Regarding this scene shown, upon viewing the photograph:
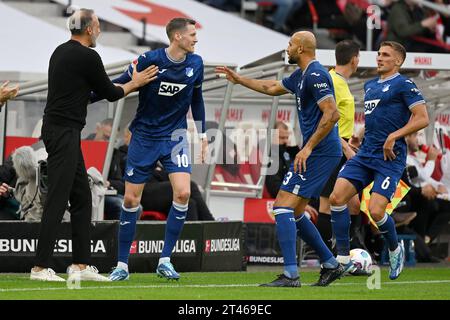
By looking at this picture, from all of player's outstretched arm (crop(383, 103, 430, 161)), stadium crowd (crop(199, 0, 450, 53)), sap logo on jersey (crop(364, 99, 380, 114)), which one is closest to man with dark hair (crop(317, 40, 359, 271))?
sap logo on jersey (crop(364, 99, 380, 114))

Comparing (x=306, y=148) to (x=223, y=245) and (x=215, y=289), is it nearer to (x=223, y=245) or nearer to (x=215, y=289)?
(x=215, y=289)

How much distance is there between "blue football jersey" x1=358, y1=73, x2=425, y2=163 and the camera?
12219mm

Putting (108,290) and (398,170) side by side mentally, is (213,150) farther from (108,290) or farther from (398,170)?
(108,290)

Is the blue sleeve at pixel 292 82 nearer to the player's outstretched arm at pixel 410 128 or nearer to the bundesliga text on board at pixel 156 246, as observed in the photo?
the player's outstretched arm at pixel 410 128

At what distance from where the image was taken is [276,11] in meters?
24.3

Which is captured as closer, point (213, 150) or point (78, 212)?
point (78, 212)

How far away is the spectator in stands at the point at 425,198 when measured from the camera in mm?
18047

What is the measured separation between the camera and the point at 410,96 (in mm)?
12164

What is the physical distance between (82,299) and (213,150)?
7.47 meters

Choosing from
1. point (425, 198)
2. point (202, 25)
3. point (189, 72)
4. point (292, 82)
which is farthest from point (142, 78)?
point (202, 25)

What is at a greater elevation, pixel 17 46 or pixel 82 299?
pixel 17 46

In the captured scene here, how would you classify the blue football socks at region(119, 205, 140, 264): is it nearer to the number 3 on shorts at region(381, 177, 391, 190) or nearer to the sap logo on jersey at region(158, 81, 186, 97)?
the sap logo on jersey at region(158, 81, 186, 97)
